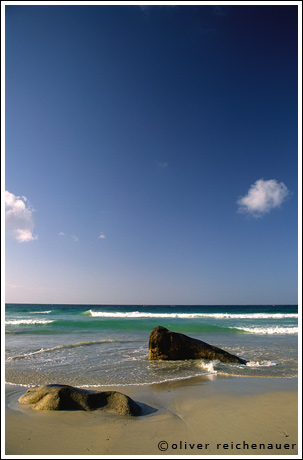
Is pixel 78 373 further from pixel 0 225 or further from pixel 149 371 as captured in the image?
pixel 0 225

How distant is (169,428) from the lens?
3646 mm

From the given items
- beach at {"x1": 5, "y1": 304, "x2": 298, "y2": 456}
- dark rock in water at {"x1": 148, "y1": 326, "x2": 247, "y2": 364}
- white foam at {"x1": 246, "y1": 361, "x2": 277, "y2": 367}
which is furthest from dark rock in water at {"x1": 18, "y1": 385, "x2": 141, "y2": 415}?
white foam at {"x1": 246, "y1": 361, "x2": 277, "y2": 367}

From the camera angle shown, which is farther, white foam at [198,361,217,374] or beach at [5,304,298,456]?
white foam at [198,361,217,374]

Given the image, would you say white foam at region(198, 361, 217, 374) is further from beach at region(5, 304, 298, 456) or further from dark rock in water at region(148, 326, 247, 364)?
dark rock in water at region(148, 326, 247, 364)

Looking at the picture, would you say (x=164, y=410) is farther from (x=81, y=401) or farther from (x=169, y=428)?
(x=81, y=401)

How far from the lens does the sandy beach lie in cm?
317

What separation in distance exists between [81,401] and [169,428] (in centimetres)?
149

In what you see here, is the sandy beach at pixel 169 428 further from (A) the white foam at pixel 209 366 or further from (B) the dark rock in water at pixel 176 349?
(B) the dark rock in water at pixel 176 349

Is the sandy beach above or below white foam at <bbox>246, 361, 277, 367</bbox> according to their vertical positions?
above

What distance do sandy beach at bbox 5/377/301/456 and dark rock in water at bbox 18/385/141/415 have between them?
0.11 m

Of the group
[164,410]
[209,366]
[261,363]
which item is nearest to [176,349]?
[209,366]

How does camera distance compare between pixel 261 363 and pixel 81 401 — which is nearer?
pixel 81 401

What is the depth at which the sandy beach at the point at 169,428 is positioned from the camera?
3.17 m

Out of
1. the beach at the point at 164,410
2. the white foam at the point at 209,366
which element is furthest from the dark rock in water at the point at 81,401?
the white foam at the point at 209,366
